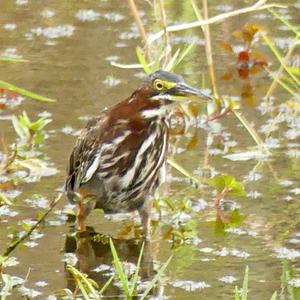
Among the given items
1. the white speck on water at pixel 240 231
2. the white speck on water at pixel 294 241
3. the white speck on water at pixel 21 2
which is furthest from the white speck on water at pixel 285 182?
the white speck on water at pixel 21 2

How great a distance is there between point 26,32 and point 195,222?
424 cm

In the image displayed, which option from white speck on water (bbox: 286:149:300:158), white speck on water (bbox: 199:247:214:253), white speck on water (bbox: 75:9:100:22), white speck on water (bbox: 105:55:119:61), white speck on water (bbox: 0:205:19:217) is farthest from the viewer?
white speck on water (bbox: 75:9:100:22)

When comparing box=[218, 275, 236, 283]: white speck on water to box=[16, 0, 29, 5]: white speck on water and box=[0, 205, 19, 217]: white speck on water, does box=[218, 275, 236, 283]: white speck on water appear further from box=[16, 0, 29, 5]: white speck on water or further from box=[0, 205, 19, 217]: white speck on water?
box=[16, 0, 29, 5]: white speck on water

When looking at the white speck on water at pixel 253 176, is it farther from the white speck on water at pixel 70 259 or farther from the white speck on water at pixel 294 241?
the white speck on water at pixel 70 259

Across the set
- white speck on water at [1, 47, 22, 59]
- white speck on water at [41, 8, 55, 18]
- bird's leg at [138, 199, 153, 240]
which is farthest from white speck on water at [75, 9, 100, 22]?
bird's leg at [138, 199, 153, 240]

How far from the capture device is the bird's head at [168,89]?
731cm

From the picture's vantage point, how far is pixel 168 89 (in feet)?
24.1

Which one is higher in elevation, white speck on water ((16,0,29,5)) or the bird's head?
white speck on water ((16,0,29,5))

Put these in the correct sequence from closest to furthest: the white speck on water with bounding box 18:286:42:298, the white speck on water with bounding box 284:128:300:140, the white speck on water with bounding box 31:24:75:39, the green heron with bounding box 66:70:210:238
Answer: the white speck on water with bounding box 18:286:42:298
the green heron with bounding box 66:70:210:238
the white speck on water with bounding box 284:128:300:140
the white speck on water with bounding box 31:24:75:39

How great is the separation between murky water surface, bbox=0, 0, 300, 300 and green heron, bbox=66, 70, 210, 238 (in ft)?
0.63

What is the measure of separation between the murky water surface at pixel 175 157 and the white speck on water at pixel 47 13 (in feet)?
0.05

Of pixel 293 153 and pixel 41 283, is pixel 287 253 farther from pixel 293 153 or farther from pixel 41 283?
pixel 293 153

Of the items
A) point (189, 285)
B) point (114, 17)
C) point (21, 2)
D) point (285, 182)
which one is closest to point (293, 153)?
point (285, 182)

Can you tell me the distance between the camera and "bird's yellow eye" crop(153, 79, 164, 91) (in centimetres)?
736
